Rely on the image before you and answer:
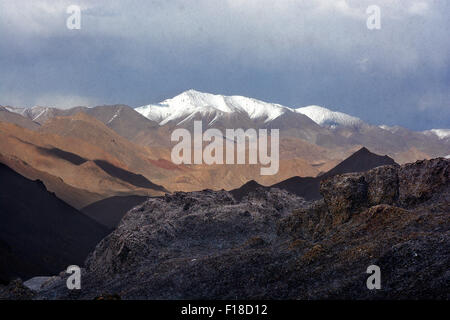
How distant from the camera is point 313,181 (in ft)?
210

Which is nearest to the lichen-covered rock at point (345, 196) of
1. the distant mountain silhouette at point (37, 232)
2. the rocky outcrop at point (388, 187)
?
the rocky outcrop at point (388, 187)

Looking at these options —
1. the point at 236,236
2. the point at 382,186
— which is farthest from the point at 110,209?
the point at 382,186

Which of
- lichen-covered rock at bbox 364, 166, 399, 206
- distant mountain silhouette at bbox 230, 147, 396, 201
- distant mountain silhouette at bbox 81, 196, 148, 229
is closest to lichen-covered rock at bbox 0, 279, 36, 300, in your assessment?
lichen-covered rock at bbox 364, 166, 399, 206

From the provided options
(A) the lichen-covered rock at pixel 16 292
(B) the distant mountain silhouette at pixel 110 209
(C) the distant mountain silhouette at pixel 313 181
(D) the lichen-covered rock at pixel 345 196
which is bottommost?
(A) the lichen-covered rock at pixel 16 292

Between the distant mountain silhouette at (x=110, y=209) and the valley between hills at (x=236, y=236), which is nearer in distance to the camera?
the valley between hills at (x=236, y=236)

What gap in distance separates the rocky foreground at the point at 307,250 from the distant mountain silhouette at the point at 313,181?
2912 cm

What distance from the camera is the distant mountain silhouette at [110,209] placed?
60.1 meters

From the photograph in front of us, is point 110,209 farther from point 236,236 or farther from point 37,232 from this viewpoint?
point 236,236

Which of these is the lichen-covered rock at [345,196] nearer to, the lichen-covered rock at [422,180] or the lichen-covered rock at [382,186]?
the lichen-covered rock at [382,186]

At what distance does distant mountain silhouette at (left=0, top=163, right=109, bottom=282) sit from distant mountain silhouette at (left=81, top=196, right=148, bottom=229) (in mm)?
11571

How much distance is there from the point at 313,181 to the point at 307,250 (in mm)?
45610

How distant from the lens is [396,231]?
59.2ft
